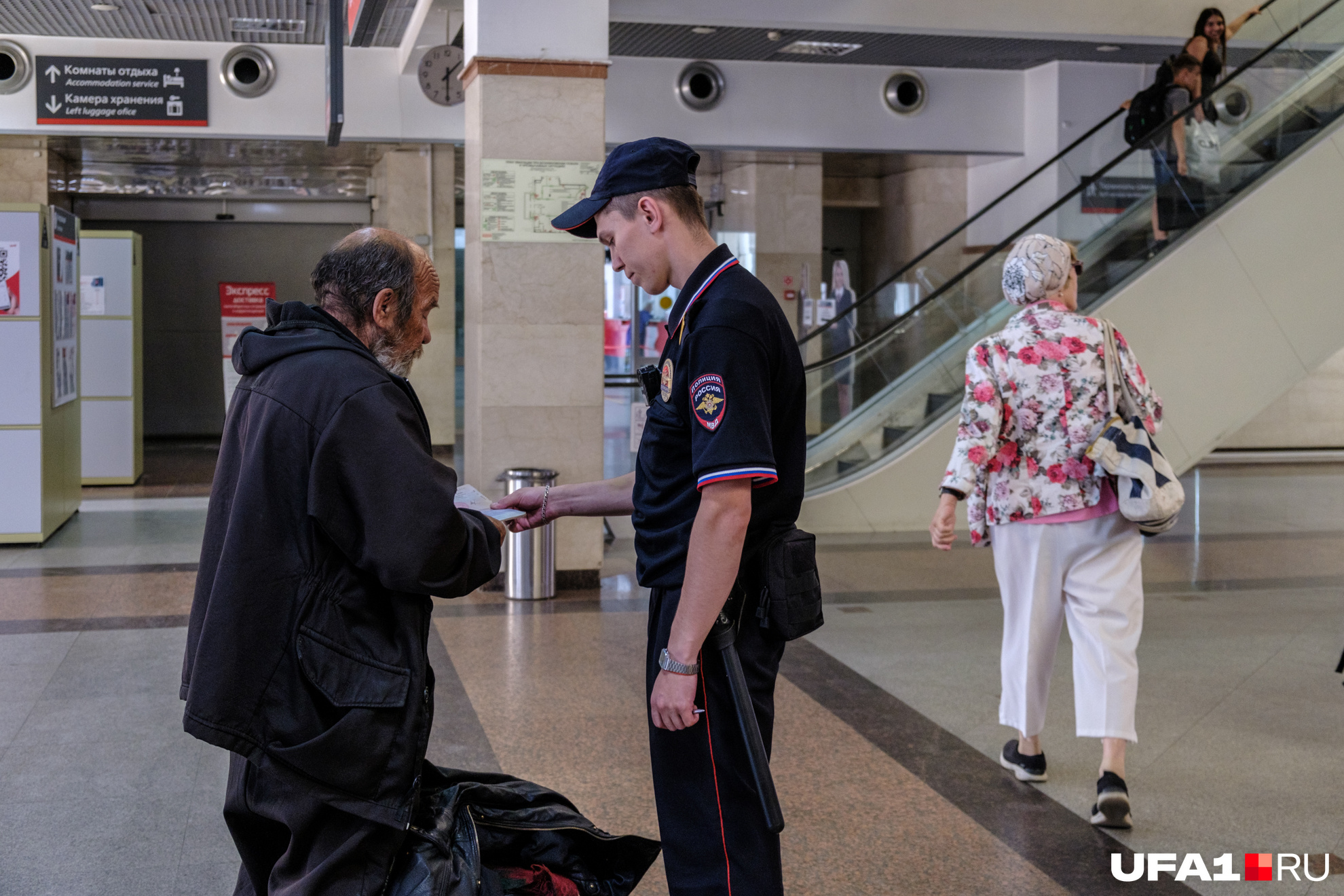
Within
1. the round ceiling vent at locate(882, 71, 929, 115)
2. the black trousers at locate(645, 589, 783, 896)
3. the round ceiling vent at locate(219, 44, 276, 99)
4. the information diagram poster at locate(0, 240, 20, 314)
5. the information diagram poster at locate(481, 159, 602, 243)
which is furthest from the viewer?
the round ceiling vent at locate(882, 71, 929, 115)

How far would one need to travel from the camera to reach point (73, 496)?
9.28 meters

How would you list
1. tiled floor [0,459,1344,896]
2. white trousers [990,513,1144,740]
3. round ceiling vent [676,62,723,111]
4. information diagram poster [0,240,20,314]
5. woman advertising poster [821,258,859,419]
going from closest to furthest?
tiled floor [0,459,1344,896] → white trousers [990,513,1144,740] → information diagram poster [0,240,20,314] → woman advertising poster [821,258,859,419] → round ceiling vent [676,62,723,111]

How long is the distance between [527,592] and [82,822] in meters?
3.30

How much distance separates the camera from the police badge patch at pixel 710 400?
1968 millimetres

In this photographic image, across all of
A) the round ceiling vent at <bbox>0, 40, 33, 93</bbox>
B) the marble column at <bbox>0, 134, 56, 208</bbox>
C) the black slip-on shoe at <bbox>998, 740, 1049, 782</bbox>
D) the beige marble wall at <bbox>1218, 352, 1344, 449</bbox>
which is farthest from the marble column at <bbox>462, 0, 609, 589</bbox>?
the beige marble wall at <bbox>1218, 352, 1344, 449</bbox>

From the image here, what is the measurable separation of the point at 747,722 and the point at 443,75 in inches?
383

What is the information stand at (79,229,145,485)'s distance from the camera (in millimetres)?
11172

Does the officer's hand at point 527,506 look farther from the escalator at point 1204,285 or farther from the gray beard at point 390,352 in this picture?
the escalator at point 1204,285

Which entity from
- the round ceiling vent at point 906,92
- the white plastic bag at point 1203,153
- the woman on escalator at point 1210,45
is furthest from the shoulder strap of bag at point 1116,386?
the round ceiling vent at point 906,92

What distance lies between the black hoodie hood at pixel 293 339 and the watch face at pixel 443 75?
30.1ft

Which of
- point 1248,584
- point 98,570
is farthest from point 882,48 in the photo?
point 98,570

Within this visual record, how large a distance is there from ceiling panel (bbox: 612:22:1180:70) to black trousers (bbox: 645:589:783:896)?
8.45 metres

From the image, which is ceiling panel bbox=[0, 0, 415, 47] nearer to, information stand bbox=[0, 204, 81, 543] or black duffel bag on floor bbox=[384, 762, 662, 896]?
information stand bbox=[0, 204, 81, 543]

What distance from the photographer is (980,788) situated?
12.4 feet
